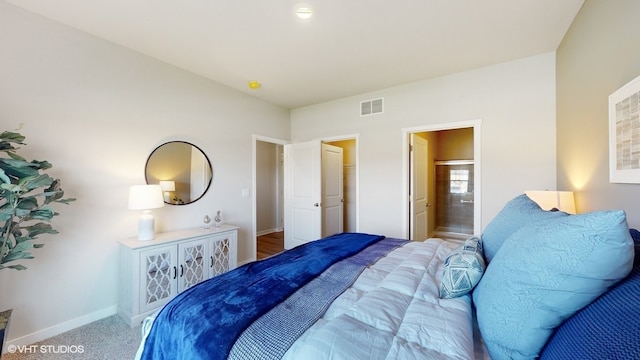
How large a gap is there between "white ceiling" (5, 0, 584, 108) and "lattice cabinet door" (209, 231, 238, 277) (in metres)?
2.02

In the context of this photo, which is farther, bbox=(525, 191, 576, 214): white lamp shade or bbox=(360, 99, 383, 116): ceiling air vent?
bbox=(360, 99, 383, 116): ceiling air vent

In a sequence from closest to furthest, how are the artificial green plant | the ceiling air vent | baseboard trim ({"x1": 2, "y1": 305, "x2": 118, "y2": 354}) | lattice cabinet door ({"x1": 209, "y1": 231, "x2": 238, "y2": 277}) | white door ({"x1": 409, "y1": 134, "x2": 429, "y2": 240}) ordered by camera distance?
the artificial green plant < baseboard trim ({"x1": 2, "y1": 305, "x2": 118, "y2": 354}) < lattice cabinet door ({"x1": 209, "y1": 231, "x2": 238, "y2": 277}) < white door ({"x1": 409, "y1": 134, "x2": 429, "y2": 240}) < the ceiling air vent

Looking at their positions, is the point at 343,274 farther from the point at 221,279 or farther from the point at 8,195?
the point at 8,195

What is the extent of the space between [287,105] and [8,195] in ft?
11.2

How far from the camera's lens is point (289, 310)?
3.70 feet

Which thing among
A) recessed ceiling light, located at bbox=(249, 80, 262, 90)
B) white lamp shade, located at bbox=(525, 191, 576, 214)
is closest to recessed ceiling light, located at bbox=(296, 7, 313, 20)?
recessed ceiling light, located at bbox=(249, 80, 262, 90)

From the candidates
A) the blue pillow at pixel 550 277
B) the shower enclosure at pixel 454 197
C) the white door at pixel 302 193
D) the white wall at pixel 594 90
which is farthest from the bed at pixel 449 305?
the shower enclosure at pixel 454 197

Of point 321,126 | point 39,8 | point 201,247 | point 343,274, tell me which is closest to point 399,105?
point 321,126

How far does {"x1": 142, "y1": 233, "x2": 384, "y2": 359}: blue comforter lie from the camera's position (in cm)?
99

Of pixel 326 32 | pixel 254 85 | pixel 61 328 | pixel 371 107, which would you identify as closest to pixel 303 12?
pixel 326 32

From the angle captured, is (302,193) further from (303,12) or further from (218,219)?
(303,12)

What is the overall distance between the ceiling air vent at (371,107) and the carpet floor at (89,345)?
3.64 meters

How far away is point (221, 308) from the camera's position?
1.13 metres

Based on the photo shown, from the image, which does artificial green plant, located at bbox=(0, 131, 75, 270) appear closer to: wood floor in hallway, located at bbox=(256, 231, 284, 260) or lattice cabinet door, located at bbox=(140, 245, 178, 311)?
lattice cabinet door, located at bbox=(140, 245, 178, 311)
